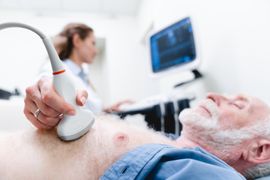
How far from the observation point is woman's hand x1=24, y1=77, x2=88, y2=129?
0.58 m

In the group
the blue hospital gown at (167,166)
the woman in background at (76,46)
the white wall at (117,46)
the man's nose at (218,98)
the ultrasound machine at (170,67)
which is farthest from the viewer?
the white wall at (117,46)

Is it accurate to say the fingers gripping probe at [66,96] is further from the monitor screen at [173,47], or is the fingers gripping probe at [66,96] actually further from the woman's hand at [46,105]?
the monitor screen at [173,47]

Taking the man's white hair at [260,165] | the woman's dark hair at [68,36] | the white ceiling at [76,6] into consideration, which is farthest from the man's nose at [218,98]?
the white ceiling at [76,6]

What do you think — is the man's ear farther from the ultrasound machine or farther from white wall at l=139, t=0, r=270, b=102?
the ultrasound machine

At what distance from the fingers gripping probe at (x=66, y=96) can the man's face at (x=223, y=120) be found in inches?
18.6

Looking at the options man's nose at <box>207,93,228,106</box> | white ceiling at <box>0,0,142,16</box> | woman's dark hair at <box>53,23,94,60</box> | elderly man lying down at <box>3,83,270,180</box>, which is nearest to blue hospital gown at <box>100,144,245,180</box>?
elderly man lying down at <box>3,83,270,180</box>

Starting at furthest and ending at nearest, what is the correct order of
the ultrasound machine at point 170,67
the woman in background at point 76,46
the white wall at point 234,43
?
the woman in background at point 76,46
the ultrasound machine at point 170,67
the white wall at point 234,43

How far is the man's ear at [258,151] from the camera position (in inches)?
35.1

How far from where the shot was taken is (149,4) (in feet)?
9.98

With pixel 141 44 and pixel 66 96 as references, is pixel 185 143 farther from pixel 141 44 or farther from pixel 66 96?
pixel 141 44

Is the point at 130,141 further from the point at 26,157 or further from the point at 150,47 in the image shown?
the point at 150,47

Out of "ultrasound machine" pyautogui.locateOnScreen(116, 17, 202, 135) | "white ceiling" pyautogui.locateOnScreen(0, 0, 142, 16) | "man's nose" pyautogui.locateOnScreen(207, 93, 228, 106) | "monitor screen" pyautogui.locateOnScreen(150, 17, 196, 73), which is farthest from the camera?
"white ceiling" pyautogui.locateOnScreen(0, 0, 142, 16)

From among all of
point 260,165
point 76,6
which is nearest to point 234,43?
point 260,165

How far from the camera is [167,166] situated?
56cm
